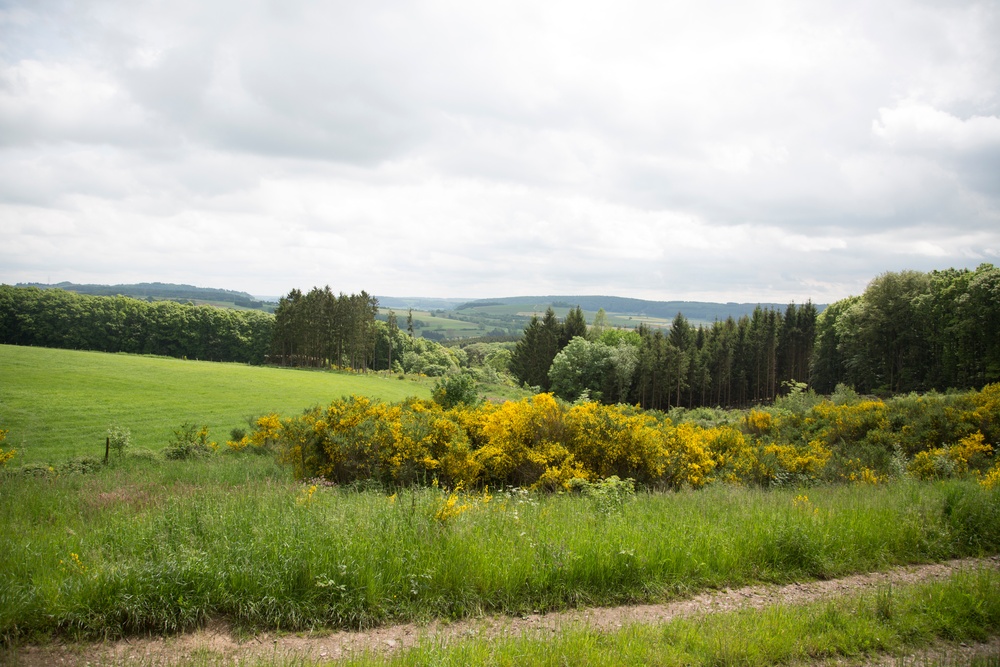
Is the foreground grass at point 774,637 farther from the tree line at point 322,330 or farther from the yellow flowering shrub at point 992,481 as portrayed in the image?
the tree line at point 322,330

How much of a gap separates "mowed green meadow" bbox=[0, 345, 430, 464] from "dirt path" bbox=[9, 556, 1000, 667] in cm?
1564

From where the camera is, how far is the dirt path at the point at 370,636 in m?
4.08

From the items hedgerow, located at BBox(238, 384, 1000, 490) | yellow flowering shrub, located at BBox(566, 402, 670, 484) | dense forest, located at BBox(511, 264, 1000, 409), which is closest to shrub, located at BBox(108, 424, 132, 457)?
hedgerow, located at BBox(238, 384, 1000, 490)

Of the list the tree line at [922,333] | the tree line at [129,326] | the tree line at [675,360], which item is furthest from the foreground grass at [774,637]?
the tree line at [675,360]

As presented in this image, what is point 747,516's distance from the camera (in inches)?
288

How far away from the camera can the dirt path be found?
408 centimetres

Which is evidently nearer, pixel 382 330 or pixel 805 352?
pixel 805 352

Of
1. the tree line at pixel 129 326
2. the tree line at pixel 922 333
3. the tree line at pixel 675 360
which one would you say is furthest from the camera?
the tree line at pixel 675 360

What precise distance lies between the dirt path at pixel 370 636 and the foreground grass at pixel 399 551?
0.17 metres

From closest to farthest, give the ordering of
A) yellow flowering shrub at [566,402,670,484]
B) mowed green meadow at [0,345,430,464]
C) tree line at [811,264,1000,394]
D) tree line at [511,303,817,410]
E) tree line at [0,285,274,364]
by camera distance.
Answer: yellow flowering shrub at [566,402,670,484] < mowed green meadow at [0,345,430,464] < tree line at [0,285,274,364] < tree line at [811,264,1000,394] < tree line at [511,303,817,410]

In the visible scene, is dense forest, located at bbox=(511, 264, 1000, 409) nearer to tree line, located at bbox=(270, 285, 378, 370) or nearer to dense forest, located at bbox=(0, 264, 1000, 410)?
A: dense forest, located at bbox=(0, 264, 1000, 410)

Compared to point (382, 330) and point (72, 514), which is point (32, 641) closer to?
point (72, 514)

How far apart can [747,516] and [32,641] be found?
8.60 m

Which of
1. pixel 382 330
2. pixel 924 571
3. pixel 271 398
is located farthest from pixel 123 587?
pixel 382 330
